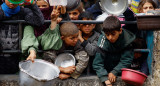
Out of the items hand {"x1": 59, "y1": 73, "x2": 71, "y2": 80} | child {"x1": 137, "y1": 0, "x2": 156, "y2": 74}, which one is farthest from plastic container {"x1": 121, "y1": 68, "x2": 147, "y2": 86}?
hand {"x1": 59, "y1": 73, "x2": 71, "y2": 80}

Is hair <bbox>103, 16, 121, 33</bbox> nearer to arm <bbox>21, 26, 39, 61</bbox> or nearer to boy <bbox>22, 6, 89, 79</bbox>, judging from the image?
boy <bbox>22, 6, 89, 79</bbox>

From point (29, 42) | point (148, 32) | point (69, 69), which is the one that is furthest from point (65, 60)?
point (148, 32)

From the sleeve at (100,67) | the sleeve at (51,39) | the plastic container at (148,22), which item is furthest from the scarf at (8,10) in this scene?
the plastic container at (148,22)

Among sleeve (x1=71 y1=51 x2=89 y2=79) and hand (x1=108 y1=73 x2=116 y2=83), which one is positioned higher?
sleeve (x1=71 y1=51 x2=89 y2=79)

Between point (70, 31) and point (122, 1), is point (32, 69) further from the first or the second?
point (122, 1)

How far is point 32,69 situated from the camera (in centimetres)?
407

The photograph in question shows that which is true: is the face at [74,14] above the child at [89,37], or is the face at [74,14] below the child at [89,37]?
above

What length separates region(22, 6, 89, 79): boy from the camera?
4258 millimetres

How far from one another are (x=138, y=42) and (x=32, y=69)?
169 cm

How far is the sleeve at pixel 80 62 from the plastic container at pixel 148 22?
858mm

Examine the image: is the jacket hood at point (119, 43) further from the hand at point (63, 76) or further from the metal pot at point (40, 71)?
the metal pot at point (40, 71)

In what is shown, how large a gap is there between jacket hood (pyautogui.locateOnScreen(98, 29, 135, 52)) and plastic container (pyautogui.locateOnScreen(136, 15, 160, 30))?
0.22 metres

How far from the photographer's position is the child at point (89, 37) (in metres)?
4.41

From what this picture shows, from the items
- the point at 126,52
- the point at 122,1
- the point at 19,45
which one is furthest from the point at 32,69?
the point at 122,1
